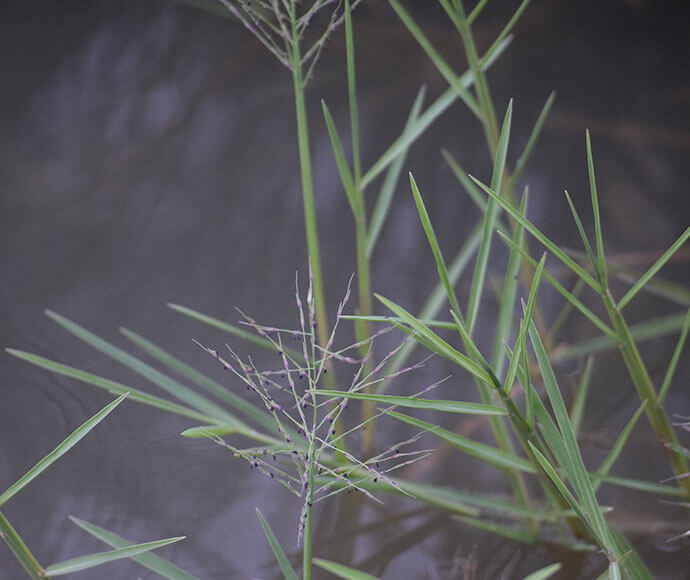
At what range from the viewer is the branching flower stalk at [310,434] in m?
0.43

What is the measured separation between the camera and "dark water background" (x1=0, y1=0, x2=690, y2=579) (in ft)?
2.50

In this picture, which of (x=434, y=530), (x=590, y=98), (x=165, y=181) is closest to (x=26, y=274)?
(x=165, y=181)

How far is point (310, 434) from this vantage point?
1.37 ft

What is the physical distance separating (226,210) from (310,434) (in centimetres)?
68

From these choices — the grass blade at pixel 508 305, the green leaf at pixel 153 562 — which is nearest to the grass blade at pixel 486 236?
the grass blade at pixel 508 305

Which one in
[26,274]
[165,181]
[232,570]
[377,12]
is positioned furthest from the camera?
[377,12]

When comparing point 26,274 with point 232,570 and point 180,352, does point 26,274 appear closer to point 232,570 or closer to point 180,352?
point 180,352

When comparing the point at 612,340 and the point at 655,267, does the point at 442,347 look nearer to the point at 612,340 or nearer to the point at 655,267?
the point at 655,267

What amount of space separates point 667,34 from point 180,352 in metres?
0.88

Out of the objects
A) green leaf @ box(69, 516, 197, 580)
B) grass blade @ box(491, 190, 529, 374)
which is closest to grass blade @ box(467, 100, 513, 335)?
grass blade @ box(491, 190, 529, 374)

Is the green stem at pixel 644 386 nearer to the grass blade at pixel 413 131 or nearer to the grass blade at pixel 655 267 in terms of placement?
the grass blade at pixel 655 267

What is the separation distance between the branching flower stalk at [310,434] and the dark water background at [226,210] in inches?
2.9

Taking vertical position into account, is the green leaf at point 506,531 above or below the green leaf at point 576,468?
below

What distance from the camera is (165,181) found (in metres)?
1.07
